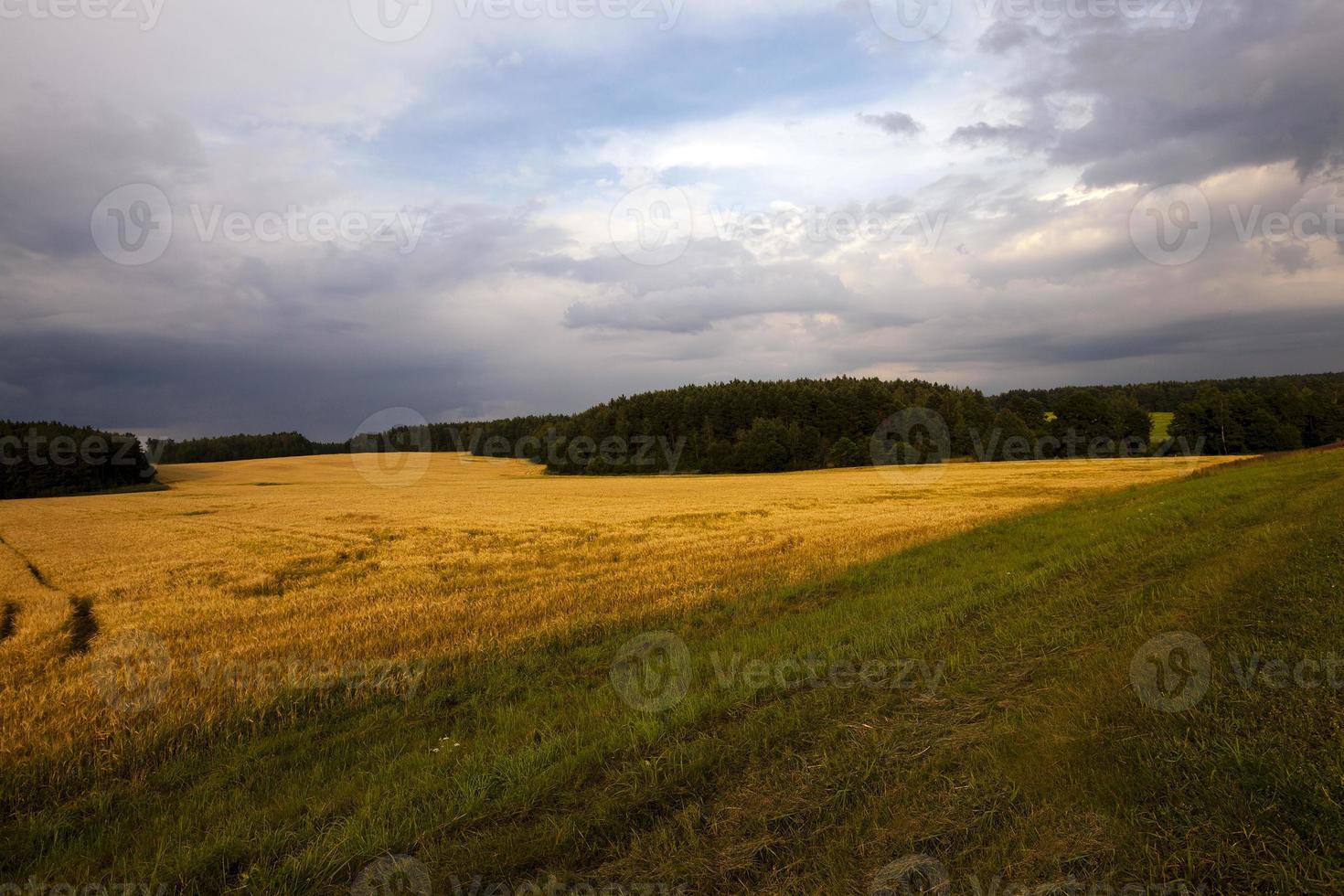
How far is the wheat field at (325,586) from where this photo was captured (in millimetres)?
7133

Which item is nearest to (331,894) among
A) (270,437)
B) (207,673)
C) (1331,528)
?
(207,673)

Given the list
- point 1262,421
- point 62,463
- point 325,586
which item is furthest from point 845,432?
point 62,463

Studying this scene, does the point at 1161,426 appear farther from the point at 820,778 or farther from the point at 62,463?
the point at 62,463

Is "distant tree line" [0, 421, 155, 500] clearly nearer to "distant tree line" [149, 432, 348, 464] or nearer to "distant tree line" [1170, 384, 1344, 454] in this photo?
"distant tree line" [149, 432, 348, 464]

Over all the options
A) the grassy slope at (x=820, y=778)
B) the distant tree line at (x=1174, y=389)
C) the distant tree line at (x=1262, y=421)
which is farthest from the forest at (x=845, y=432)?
the grassy slope at (x=820, y=778)

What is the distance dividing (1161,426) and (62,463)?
565 ft

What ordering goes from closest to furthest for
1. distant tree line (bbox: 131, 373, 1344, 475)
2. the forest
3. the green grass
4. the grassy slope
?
the grassy slope → the forest → distant tree line (bbox: 131, 373, 1344, 475) → the green grass

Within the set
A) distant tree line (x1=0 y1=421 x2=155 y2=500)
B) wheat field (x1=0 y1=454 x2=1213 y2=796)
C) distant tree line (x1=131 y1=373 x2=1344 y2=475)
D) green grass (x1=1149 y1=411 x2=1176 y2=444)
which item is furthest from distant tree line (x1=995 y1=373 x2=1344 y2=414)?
distant tree line (x1=0 y1=421 x2=155 y2=500)

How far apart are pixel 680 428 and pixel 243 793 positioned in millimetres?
96409

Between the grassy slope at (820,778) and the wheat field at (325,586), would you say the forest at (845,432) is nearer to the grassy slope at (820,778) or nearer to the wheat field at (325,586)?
the wheat field at (325,586)

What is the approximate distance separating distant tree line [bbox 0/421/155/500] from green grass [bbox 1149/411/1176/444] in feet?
496

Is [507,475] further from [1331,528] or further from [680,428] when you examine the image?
[1331,528]

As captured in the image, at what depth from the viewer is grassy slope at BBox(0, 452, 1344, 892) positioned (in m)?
3.46

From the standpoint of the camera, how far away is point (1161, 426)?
11338 cm
